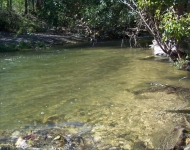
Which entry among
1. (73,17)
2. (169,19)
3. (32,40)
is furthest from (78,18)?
(169,19)

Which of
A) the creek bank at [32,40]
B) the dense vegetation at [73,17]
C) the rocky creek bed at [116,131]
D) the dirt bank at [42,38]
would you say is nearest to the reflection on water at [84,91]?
the rocky creek bed at [116,131]

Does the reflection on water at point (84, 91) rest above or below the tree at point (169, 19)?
below

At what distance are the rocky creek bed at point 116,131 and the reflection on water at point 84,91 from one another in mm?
24

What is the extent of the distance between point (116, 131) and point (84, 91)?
3.12m

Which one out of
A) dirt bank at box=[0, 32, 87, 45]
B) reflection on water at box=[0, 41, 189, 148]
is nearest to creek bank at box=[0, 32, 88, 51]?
dirt bank at box=[0, 32, 87, 45]

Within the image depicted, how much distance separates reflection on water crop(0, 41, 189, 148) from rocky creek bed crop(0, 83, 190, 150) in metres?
0.02

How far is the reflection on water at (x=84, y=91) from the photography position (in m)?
6.70

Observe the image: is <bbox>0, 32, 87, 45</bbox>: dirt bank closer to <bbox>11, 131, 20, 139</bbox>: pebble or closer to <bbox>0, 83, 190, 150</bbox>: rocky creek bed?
<bbox>0, 83, 190, 150</bbox>: rocky creek bed

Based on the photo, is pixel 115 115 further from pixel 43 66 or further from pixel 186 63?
pixel 43 66

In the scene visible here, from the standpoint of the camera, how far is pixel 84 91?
29.3ft

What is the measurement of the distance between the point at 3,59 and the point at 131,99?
31.3 feet

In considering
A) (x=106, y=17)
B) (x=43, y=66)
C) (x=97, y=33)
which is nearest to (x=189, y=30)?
(x=43, y=66)

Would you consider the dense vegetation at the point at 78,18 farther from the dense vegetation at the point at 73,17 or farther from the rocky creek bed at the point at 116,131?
the rocky creek bed at the point at 116,131

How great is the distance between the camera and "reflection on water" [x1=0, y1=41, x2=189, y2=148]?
22.0ft
